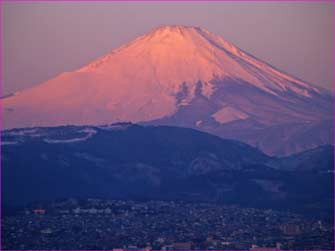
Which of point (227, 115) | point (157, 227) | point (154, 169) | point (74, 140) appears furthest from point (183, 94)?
Result: point (157, 227)

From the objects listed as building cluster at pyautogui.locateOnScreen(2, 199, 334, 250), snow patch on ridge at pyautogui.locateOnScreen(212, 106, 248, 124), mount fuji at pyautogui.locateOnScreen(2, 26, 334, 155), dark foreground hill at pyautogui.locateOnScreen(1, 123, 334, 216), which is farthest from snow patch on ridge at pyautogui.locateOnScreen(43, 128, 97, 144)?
snow patch on ridge at pyautogui.locateOnScreen(212, 106, 248, 124)

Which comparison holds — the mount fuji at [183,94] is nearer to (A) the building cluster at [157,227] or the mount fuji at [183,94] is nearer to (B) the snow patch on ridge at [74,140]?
(B) the snow patch on ridge at [74,140]

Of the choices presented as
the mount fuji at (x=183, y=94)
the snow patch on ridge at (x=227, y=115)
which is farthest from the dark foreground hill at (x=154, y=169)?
the snow patch on ridge at (x=227, y=115)

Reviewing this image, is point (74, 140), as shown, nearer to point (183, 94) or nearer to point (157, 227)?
point (183, 94)

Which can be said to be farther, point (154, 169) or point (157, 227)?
point (154, 169)

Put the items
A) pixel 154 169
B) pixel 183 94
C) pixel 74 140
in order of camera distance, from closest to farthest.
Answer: pixel 154 169 < pixel 74 140 < pixel 183 94

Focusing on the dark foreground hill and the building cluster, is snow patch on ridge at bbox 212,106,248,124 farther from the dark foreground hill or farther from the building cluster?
the building cluster

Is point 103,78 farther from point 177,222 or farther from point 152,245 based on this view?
point 152,245
